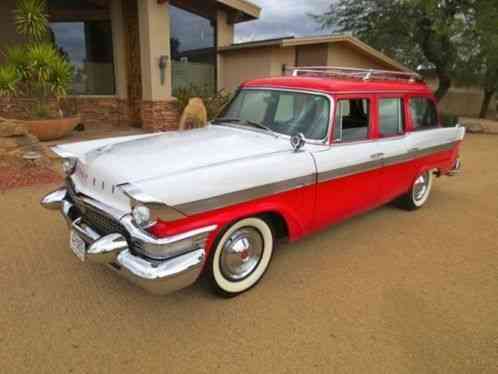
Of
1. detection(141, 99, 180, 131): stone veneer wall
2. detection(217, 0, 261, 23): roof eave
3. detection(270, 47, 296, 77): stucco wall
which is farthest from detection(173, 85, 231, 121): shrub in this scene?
detection(217, 0, 261, 23): roof eave

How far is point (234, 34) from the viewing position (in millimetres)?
12031

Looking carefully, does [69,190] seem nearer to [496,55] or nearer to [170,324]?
[170,324]

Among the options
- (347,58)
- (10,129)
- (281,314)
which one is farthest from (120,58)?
(281,314)

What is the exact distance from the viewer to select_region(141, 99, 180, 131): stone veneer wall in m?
9.49

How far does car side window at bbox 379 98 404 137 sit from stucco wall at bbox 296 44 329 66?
7.75 metres

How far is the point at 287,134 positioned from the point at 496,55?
13.1 meters

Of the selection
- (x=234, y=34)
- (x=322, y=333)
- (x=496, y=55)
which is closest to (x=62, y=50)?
(x=234, y=34)

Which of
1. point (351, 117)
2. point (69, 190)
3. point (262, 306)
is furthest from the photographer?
point (351, 117)

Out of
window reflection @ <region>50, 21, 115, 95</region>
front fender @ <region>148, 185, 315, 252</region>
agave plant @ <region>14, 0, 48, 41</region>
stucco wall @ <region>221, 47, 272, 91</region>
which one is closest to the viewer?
front fender @ <region>148, 185, 315, 252</region>

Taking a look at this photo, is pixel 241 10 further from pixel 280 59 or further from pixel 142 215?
pixel 142 215

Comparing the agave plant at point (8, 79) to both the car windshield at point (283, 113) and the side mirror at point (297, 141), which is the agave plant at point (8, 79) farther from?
the side mirror at point (297, 141)

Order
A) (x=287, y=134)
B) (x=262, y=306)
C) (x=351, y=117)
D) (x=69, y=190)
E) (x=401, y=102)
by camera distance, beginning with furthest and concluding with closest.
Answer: (x=401, y=102) < (x=351, y=117) < (x=287, y=134) < (x=69, y=190) < (x=262, y=306)

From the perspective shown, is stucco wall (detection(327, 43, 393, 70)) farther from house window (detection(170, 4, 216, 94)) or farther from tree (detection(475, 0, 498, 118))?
house window (detection(170, 4, 216, 94))

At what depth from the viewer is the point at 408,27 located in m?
15.1
